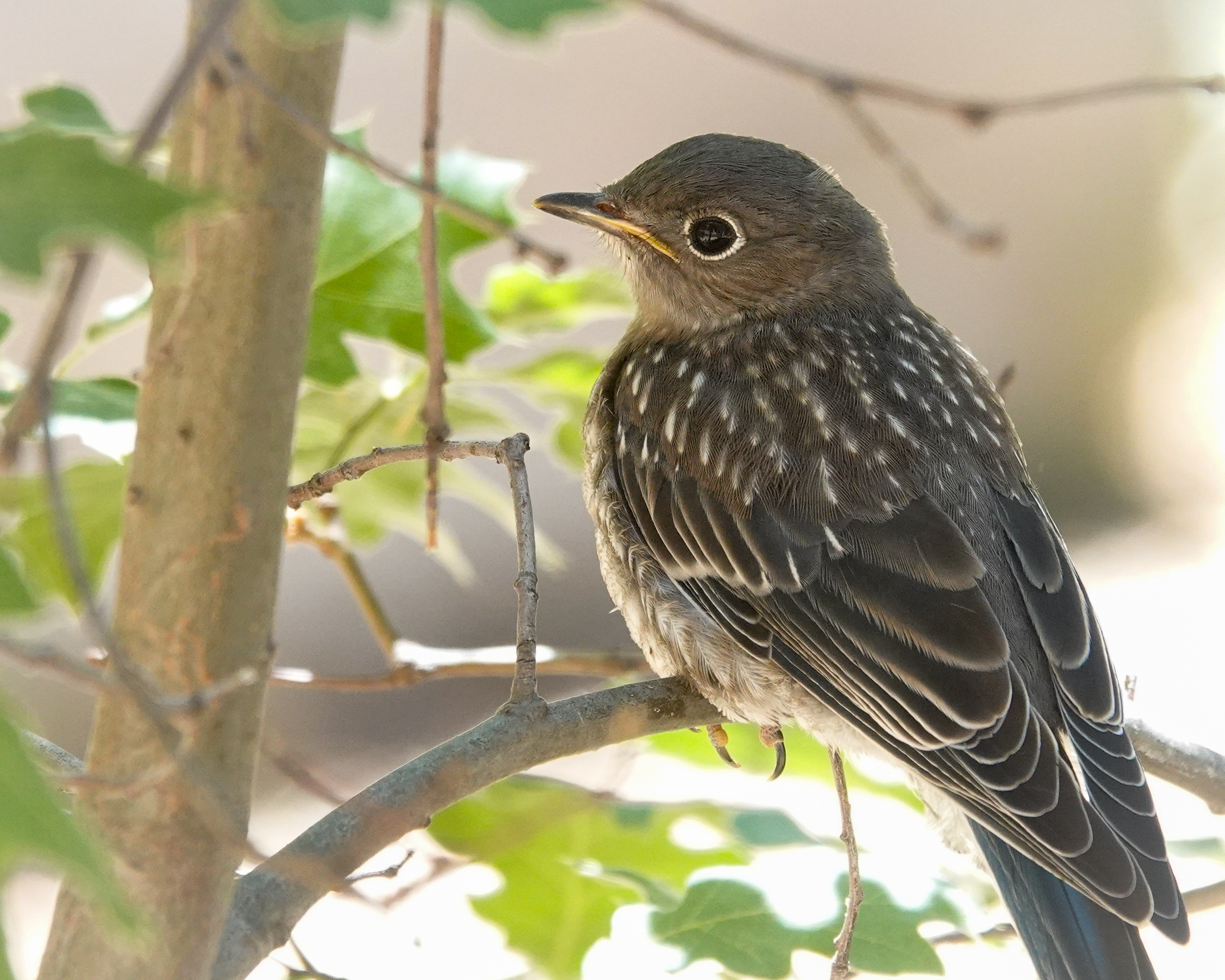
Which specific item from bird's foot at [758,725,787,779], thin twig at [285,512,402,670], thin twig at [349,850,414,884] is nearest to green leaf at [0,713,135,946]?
thin twig at [349,850,414,884]

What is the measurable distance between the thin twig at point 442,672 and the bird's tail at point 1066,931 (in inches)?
32.9

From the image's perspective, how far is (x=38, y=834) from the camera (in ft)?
2.66

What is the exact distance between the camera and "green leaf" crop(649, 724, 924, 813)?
274cm

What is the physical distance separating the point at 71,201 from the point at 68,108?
1198 millimetres

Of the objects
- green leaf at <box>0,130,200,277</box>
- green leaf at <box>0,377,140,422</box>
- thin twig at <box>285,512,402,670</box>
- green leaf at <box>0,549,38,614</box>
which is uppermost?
thin twig at <box>285,512,402,670</box>

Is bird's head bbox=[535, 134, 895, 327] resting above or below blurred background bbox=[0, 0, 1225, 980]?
below

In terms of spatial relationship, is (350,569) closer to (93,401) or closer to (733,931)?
(93,401)

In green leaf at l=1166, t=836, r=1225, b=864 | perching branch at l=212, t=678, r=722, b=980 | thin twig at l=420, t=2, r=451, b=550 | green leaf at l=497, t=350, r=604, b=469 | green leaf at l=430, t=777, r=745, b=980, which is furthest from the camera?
green leaf at l=497, t=350, r=604, b=469

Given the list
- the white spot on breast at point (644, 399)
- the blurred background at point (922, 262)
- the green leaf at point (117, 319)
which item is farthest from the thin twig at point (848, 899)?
the blurred background at point (922, 262)

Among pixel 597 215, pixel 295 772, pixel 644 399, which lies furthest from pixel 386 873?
pixel 597 215

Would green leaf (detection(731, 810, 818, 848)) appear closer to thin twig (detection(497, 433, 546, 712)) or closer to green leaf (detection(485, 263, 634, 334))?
thin twig (detection(497, 433, 546, 712))

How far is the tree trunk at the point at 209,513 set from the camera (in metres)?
1.44

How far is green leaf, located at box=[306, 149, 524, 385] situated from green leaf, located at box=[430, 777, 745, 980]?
2.52 ft

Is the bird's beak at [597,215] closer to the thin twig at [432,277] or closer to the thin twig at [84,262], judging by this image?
the thin twig at [432,277]
